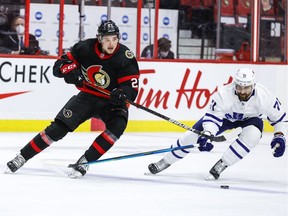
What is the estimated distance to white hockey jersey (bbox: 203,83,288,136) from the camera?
Result: 6406 millimetres

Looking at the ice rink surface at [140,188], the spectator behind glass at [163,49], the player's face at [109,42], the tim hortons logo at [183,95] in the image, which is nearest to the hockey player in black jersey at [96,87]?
the player's face at [109,42]

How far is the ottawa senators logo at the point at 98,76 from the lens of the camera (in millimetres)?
6617

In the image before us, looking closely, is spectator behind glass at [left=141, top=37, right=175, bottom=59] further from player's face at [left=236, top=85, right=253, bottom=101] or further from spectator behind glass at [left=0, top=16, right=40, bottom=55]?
player's face at [left=236, top=85, right=253, bottom=101]

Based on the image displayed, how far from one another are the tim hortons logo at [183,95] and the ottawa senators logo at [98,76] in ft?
13.3

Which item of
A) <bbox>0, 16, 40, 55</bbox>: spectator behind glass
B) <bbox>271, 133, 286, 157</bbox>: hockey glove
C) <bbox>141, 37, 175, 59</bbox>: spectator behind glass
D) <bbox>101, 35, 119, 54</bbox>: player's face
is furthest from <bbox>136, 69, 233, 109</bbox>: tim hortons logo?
<bbox>271, 133, 286, 157</bbox>: hockey glove

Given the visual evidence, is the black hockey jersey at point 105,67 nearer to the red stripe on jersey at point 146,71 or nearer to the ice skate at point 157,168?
the ice skate at point 157,168

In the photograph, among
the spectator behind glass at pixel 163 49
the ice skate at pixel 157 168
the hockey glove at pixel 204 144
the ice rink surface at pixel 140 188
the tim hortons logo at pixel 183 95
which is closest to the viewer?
the ice rink surface at pixel 140 188

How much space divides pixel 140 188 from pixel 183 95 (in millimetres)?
4876

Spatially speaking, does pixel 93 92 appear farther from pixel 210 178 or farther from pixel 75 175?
pixel 210 178

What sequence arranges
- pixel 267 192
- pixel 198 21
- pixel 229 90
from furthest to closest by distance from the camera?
1. pixel 198 21
2. pixel 229 90
3. pixel 267 192

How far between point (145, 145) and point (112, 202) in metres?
3.73

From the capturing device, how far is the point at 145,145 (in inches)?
360

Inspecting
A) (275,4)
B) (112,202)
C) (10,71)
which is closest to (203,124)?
(112,202)

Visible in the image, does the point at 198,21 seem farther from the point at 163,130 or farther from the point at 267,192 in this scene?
the point at 267,192
